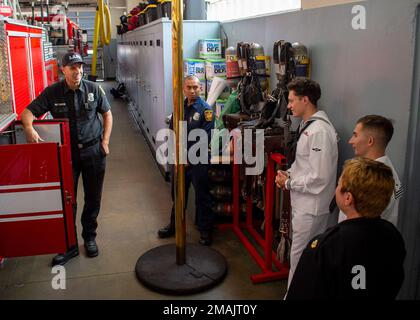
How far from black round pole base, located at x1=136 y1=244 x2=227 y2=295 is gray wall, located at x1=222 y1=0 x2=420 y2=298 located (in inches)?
52.9

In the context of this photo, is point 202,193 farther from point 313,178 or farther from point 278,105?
point 313,178

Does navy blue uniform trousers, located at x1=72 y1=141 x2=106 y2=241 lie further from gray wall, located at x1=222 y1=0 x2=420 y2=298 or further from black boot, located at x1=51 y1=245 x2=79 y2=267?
gray wall, located at x1=222 y1=0 x2=420 y2=298

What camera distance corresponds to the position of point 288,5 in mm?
4078

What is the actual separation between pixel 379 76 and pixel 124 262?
2510 mm

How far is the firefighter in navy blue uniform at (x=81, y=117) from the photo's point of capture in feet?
11.5

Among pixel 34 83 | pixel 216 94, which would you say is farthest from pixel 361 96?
pixel 34 83

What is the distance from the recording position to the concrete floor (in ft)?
10.5

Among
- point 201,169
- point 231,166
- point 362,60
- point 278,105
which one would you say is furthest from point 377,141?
point 231,166

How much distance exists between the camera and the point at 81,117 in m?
3.61

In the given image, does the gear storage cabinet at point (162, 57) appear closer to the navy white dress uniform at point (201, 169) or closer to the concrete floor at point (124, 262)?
the concrete floor at point (124, 262)

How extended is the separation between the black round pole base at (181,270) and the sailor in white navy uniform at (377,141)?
61.3 inches

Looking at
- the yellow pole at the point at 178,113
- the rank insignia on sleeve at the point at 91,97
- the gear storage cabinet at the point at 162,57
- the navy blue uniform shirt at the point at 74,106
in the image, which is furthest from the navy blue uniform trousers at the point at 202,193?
the gear storage cabinet at the point at 162,57

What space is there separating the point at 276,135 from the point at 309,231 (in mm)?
836

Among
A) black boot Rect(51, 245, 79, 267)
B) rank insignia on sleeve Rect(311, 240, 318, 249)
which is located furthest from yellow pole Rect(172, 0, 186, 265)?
rank insignia on sleeve Rect(311, 240, 318, 249)
